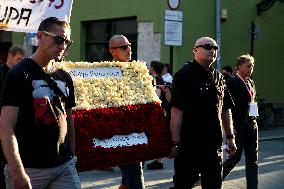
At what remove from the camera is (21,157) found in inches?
155

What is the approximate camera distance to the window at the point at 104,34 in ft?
61.0

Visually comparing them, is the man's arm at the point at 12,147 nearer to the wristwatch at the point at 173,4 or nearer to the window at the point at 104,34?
the wristwatch at the point at 173,4

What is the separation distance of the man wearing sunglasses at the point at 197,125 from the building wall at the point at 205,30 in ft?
38.0

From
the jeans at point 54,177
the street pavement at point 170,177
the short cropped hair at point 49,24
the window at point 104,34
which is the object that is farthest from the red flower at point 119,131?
the window at point 104,34

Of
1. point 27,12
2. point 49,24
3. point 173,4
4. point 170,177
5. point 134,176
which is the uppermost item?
point 173,4

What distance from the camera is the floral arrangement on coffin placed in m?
5.13

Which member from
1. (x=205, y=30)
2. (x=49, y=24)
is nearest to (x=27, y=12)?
(x=49, y=24)

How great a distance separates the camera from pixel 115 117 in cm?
532

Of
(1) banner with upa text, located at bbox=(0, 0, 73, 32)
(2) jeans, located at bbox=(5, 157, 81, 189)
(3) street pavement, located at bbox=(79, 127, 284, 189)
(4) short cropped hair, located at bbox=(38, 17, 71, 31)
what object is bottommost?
(3) street pavement, located at bbox=(79, 127, 284, 189)

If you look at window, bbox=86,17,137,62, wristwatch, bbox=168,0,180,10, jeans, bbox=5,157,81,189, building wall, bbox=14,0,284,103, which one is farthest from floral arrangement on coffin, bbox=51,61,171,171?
window, bbox=86,17,137,62

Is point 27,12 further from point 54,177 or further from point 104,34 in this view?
point 104,34

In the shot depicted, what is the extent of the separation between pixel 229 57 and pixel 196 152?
13770 mm

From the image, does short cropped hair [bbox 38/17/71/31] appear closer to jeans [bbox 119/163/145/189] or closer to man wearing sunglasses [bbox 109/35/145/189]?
man wearing sunglasses [bbox 109/35/145/189]

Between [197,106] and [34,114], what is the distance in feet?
6.84
